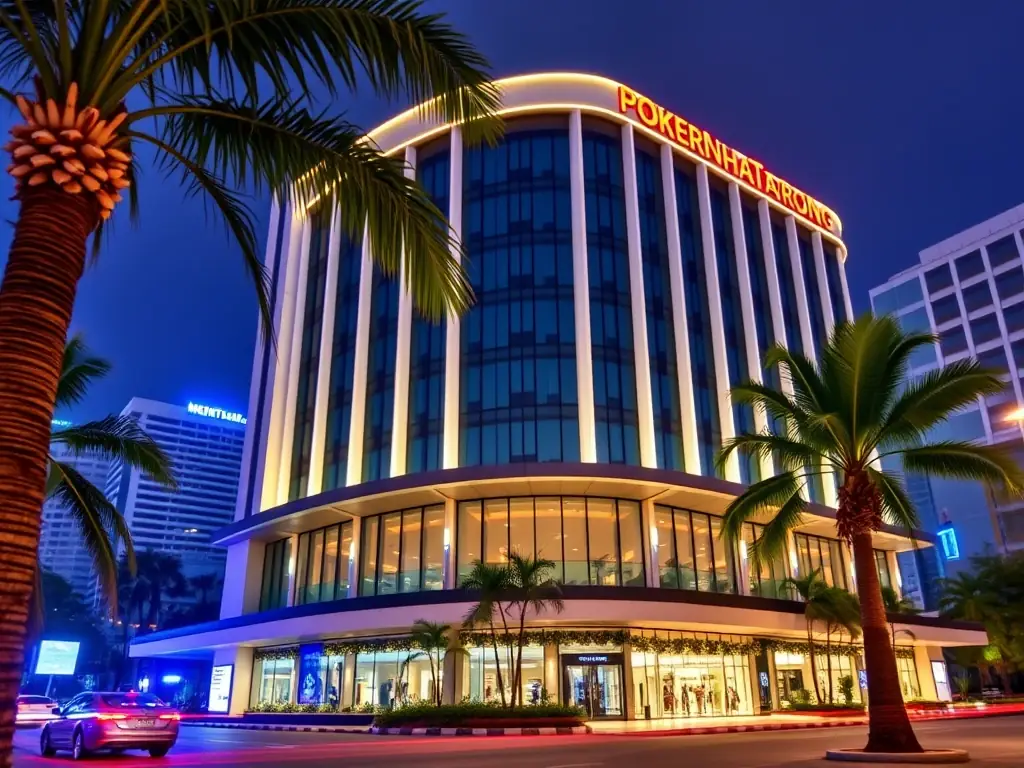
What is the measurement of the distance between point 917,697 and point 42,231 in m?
54.1

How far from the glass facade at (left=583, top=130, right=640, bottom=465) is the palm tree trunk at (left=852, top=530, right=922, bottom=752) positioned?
20.1 metres

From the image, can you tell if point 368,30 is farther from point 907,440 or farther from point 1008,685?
point 1008,685

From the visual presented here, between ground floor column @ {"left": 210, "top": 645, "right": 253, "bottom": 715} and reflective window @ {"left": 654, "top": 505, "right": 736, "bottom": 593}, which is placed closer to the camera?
reflective window @ {"left": 654, "top": 505, "right": 736, "bottom": 593}

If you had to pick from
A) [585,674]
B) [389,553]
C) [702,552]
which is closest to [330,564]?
[389,553]

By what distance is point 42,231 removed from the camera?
608cm

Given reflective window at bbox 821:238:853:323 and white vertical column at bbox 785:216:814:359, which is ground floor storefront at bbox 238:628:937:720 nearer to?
white vertical column at bbox 785:216:814:359

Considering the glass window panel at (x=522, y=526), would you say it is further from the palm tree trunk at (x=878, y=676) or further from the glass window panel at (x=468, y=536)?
the palm tree trunk at (x=878, y=676)

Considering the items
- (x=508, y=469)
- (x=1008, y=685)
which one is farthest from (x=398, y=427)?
(x=1008, y=685)

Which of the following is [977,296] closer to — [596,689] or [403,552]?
[596,689]

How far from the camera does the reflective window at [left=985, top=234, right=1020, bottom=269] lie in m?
84.9

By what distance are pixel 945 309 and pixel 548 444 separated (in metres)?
72.4

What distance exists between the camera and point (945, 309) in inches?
3573

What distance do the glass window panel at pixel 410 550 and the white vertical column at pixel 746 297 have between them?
64.2ft

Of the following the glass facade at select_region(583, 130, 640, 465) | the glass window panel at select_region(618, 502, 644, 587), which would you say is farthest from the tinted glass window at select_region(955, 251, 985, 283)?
the glass window panel at select_region(618, 502, 644, 587)
